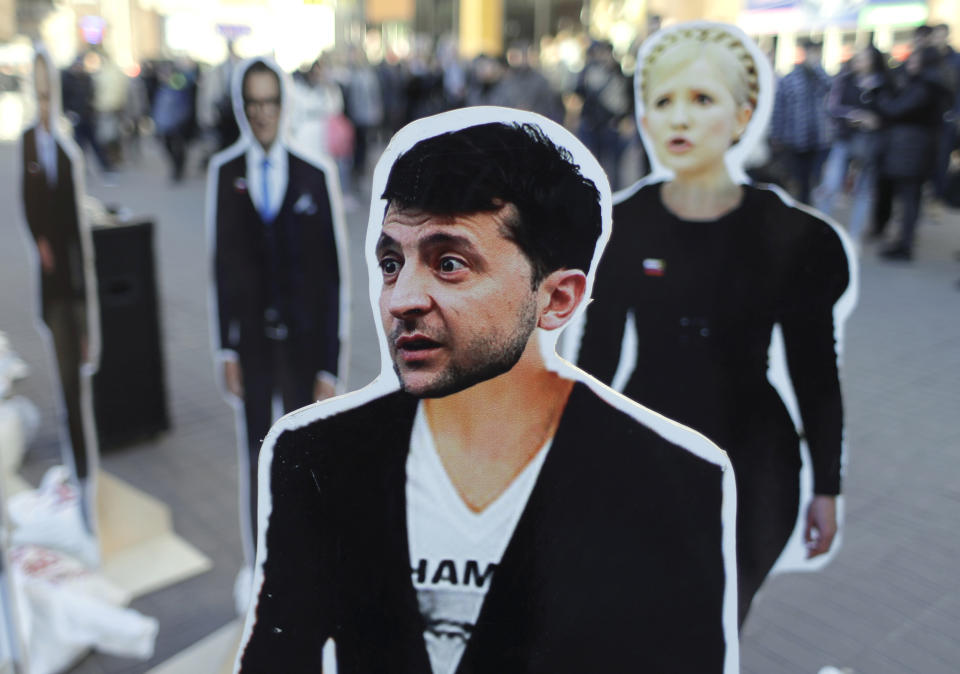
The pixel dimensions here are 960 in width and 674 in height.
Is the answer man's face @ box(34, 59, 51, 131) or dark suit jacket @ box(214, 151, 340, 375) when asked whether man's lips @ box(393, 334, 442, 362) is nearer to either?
dark suit jacket @ box(214, 151, 340, 375)

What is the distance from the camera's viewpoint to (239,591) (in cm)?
308

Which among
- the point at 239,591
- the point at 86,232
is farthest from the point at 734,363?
the point at 86,232

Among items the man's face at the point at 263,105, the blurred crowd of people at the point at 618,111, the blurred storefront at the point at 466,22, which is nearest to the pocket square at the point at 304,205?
the man's face at the point at 263,105

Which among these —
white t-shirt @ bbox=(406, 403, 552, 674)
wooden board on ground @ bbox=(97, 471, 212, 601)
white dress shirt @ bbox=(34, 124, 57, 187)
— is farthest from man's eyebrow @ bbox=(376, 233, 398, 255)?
wooden board on ground @ bbox=(97, 471, 212, 601)

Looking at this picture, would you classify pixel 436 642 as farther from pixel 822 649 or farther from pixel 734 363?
pixel 822 649

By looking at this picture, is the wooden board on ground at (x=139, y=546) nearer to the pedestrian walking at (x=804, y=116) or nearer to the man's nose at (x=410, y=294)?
the man's nose at (x=410, y=294)

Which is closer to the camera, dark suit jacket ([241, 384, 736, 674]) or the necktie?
dark suit jacket ([241, 384, 736, 674])

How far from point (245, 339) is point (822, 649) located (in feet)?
6.81

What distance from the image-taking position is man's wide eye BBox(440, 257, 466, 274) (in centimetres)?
111

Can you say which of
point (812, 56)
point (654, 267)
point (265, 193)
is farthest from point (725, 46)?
point (812, 56)

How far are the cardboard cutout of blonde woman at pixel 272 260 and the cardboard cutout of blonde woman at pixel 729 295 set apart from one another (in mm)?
912

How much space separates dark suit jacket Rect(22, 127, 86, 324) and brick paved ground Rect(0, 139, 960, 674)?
1.13 meters

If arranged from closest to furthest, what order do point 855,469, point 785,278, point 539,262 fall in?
point 539,262 → point 785,278 → point 855,469

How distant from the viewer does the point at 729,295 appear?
1.98 metres
